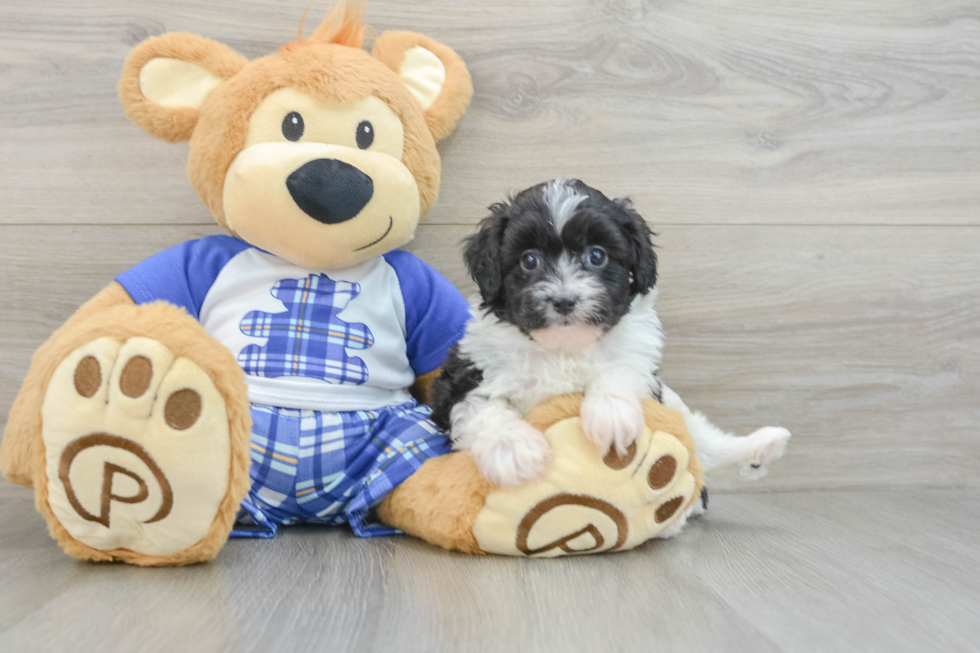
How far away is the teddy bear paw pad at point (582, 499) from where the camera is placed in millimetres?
1190

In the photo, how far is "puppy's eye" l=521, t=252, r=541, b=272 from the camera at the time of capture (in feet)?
4.09

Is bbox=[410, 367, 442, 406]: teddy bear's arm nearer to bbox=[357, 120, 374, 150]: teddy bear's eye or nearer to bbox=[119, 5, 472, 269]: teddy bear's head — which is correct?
bbox=[119, 5, 472, 269]: teddy bear's head

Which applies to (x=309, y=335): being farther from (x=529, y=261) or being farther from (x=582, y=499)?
(x=582, y=499)

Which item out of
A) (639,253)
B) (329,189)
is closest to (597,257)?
(639,253)

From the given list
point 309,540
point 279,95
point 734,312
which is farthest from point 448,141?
point 309,540

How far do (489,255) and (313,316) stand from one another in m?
0.42

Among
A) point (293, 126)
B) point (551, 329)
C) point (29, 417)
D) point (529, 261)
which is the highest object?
point (293, 126)

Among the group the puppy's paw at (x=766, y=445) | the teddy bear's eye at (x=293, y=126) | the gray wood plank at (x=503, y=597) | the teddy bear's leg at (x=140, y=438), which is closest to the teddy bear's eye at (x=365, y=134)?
the teddy bear's eye at (x=293, y=126)

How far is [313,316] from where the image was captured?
145cm

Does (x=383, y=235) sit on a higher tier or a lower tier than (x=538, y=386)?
higher

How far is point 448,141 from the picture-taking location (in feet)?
5.78

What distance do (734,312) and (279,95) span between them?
3.98ft

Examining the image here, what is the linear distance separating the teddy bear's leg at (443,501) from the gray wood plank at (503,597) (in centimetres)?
3

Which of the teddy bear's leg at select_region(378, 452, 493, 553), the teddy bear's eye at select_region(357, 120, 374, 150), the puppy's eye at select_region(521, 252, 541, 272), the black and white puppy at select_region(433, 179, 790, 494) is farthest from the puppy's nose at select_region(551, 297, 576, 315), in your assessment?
the teddy bear's eye at select_region(357, 120, 374, 150)
